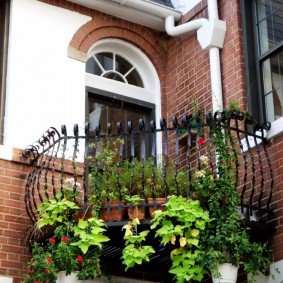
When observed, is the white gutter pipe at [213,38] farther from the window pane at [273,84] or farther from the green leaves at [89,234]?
the green leaves at [89,234]

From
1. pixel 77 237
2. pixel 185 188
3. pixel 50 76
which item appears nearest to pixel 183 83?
pixel 50 76

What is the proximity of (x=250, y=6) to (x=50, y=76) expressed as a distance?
8.30 feet

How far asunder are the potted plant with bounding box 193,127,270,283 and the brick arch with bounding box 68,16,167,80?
265 centimetres

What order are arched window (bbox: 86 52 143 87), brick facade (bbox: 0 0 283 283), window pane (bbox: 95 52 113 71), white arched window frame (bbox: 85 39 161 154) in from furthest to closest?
Answer: 1. window pane (bbox: 95 52 113 71)
2. arched window (bbox: 86 52 143 87)
3. white arched window frame (bbox: 85 39 161 154)
4. brick facade (bbox: 0 0 283 283)

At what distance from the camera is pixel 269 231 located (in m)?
8.26

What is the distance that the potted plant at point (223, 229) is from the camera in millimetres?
7664

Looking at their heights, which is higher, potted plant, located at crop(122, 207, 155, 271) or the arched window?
the arched window

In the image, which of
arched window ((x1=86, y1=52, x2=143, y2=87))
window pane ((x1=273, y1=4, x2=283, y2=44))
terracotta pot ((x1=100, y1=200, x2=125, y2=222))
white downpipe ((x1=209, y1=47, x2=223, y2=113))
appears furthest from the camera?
arched window ((x1=86, y1=52, x2=143, y2=87))

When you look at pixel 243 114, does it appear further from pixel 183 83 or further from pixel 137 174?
pixel 183 83

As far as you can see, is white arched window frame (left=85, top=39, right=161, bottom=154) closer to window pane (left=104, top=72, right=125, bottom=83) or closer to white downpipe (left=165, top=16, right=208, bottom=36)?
window pane (left=104, top=72, right=125, bottom=83)

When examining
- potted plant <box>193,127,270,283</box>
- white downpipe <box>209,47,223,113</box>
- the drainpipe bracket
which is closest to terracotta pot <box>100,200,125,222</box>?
potted plant <box>193,127,270,283</box>

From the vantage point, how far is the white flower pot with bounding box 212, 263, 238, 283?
768 centimetres

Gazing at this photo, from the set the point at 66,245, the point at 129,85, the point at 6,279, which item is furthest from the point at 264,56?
the point at 6,279

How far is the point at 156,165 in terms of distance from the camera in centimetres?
844
